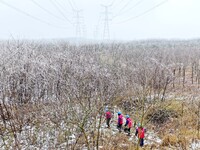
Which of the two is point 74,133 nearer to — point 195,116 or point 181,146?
point 181,146

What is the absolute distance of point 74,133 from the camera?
15.7 meters

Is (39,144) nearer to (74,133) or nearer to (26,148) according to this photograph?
(26,148)

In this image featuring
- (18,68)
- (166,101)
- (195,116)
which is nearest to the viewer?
(18,68)

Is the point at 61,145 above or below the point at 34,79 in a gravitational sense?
below

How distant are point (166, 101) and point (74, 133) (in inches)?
403

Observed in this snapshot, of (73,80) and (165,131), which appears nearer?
(73,80)

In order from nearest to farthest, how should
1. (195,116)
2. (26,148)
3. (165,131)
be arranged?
(26,148)
(165,131)
(195,116)

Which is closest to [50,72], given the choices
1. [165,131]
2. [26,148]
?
[26,148]

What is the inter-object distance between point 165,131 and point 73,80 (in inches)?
352

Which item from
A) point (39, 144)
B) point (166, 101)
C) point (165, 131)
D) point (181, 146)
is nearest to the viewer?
point (39, 144)

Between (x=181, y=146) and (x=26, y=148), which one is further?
(x=181, y=146)

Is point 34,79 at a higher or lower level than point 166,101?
higher

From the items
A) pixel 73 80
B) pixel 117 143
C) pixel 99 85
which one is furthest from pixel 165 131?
pixel 73 80

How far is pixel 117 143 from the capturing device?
16.0 m
